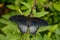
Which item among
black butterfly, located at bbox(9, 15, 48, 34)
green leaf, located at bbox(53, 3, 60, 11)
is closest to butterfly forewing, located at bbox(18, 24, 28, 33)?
black butterfly, located at bbox(9, 15, 48, 34)

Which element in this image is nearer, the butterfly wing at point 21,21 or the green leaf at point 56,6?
the butterfly wing at point 21,21

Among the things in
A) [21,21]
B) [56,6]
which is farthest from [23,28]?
[56,6]

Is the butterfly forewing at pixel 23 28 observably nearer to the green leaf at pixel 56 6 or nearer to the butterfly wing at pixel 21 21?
the butterfly wing at pixel 21 21

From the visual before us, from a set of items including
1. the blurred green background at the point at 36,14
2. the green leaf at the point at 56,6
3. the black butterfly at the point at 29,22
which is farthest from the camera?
the green leaf at the point at 56,6

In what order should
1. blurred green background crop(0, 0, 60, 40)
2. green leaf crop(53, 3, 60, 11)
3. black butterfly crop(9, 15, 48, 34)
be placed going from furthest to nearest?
green leaf crop(53, 3, 60, 11), blurred green background crop(0, 0, 60, 40), black butterfly crop(9, 15, 48, 34)

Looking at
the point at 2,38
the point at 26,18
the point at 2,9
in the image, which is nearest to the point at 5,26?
the point at 2,38

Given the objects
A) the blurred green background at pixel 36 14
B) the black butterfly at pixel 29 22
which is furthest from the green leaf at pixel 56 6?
the black butterfly at pixel 29 22

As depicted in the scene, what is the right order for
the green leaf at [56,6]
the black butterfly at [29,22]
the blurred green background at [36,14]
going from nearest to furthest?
1. the black butterfly at [29,22]
2. the blurred green background at [36,14]
3. the green leaf at [56,6]

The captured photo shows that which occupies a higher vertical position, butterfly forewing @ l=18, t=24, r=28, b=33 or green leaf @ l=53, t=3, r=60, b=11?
green leaf @ l=53, t=3, r=60, b=11

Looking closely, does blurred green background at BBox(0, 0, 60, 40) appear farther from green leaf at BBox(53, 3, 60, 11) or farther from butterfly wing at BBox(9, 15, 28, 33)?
butterfly wing at BBox(9, 15, 28, 33)

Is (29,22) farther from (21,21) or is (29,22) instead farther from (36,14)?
(36,14)
